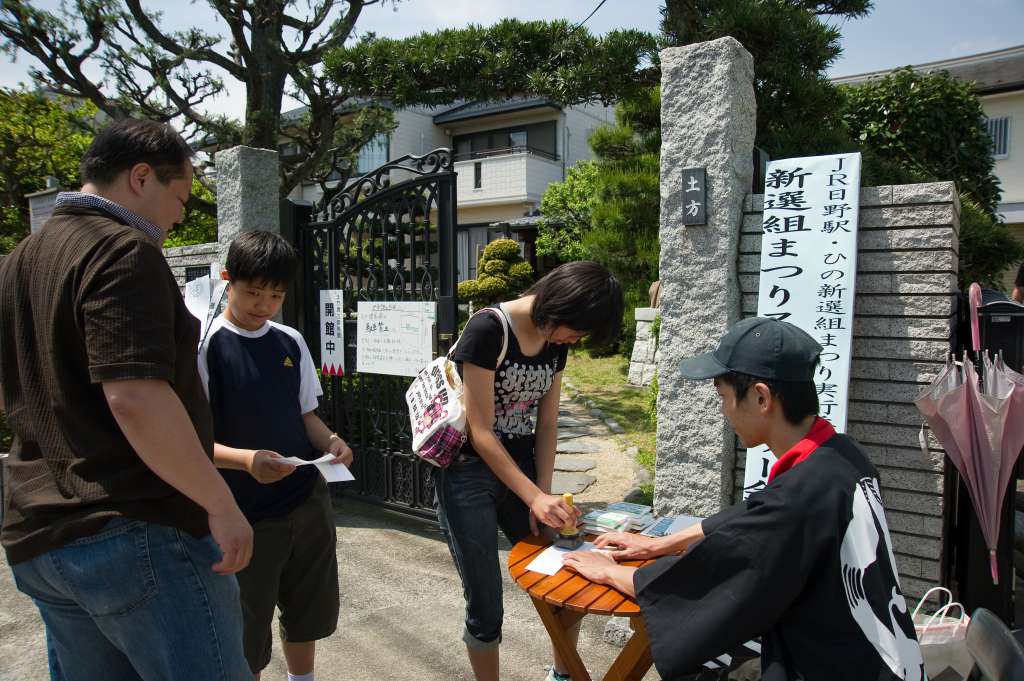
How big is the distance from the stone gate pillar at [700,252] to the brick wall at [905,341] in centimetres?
57

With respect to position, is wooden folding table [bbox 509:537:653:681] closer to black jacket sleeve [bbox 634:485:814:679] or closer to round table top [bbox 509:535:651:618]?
round table top [bbox 509:535:651:618]

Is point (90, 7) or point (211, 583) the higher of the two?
point (90, 7)

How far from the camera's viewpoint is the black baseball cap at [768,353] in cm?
167

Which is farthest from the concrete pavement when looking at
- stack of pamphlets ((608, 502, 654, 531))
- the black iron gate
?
stack of pamphlets ((608, 502, 654, 531))

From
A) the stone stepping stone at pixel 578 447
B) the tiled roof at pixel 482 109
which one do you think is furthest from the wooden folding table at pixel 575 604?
the tiled roof at pixel 482 109

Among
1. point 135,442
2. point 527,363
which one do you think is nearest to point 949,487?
point 527,363

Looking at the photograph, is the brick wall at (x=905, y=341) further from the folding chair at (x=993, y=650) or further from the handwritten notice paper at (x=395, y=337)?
the handwritten notice paper at (x=395, y=337)

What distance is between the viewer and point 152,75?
8359 millimetres

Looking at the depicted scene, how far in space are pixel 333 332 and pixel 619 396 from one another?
589cm

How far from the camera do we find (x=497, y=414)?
8.23ft

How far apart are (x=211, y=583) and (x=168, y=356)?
21.5 inches

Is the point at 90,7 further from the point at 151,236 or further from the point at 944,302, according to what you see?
the point at 944,302

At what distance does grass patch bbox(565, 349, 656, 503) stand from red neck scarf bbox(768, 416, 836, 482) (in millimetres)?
3914

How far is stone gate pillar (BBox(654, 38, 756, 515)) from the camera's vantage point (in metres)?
3.15
